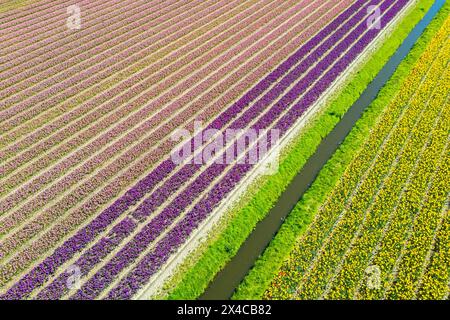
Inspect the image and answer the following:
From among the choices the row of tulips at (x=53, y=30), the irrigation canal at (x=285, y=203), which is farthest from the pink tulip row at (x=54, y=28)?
the irrigation canal at (x=285, y=203)

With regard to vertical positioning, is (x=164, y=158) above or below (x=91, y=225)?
above

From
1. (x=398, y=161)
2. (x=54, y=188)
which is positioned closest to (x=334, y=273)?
(x=398, y=161)

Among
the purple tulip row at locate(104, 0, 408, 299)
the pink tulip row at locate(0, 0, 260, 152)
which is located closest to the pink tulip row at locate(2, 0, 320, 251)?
the pink tulip row at locate(0, 0, 260, 152)

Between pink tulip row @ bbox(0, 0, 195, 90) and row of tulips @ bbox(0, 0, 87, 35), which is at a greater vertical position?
row of tulips @ bbox(0, 0, 87, 35)

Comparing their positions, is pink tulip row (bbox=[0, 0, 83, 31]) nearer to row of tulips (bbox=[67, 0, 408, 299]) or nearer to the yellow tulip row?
row of tulips (bbox=[67, 0, 408, 299])
